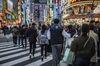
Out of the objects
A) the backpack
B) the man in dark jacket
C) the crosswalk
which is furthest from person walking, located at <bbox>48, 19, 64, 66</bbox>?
the backpack

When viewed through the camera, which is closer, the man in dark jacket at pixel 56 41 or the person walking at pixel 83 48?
the person walking at pixel 83 48

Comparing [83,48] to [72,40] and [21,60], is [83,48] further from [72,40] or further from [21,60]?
[21,60]

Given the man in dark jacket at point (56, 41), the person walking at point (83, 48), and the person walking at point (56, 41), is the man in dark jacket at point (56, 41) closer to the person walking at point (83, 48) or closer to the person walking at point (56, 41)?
the person walking at point (56, 41)

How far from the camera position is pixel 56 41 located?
33.3 feet

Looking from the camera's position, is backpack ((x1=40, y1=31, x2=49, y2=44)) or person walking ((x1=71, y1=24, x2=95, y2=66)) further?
backpack ((x1=40, y1=31, x2=49, y2=44))

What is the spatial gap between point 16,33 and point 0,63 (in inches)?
372

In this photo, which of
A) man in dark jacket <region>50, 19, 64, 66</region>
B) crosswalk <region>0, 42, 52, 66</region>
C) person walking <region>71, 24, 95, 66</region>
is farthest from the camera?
crosswalk <region>0, 42, 52, 66</region>

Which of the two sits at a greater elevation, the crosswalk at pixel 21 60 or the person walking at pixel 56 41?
the person walking at pixel 56 41

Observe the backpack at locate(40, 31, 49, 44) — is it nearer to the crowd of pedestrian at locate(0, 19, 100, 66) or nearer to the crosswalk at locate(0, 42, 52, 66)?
the crowd of pedestrian at locate(0, 19, 100, 66)

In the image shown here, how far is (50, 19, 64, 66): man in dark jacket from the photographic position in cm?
1008

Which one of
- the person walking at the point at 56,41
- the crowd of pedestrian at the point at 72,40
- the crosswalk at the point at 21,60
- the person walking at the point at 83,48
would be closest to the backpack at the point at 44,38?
the crowd of pedestrian at the point at 72,40

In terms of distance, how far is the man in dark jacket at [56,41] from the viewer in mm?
10078

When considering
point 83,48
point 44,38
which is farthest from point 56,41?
point 83,48

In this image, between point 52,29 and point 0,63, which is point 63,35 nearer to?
point 52,29
